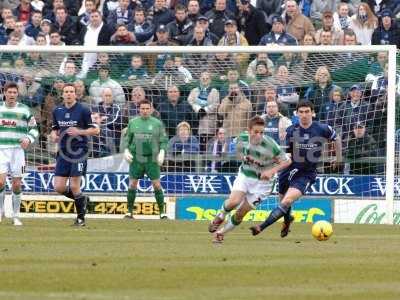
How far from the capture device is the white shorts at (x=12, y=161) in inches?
853

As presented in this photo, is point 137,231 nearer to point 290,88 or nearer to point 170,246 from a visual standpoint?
point 170,246

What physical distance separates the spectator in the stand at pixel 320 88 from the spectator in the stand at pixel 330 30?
1.22 meters

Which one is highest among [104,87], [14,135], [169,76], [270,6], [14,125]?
[270,6]

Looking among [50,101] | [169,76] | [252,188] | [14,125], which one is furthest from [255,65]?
[252,188]

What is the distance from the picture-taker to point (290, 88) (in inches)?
982

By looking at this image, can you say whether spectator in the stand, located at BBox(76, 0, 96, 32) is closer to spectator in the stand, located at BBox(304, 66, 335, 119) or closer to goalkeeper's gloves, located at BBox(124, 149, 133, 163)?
goalkeeper's gloves, located at BBox(124, 149, 133, 163)

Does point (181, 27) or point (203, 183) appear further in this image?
point (181, 27)

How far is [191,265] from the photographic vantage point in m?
13.9

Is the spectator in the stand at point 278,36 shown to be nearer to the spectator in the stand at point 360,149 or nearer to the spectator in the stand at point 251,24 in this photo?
the spectator in the stand at point 251,24

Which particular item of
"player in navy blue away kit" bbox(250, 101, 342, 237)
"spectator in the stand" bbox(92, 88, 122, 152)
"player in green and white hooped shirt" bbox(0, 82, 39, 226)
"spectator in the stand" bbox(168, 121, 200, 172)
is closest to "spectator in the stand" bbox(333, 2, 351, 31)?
"spectator in the stand" bbox(168, 121, 200, 172)

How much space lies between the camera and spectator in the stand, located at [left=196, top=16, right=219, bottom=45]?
86.3 ft

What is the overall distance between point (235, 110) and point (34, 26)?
17.0ft

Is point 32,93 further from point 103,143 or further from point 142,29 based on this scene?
point 142,29

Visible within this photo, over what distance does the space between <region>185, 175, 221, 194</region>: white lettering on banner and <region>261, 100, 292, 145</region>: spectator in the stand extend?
4.65ft
